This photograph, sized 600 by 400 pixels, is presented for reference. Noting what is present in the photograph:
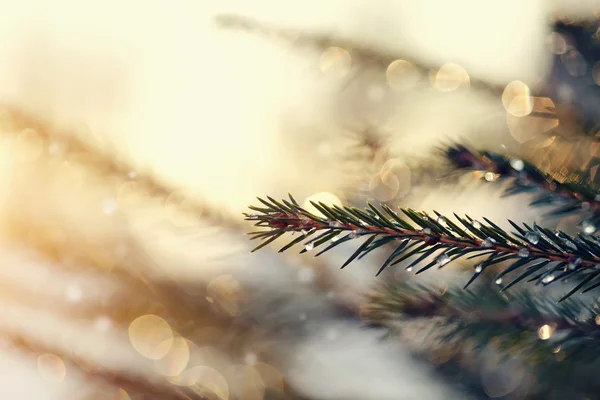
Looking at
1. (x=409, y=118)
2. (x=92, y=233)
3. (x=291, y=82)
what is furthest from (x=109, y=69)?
(x=409, y=118)

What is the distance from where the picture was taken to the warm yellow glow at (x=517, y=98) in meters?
0.42

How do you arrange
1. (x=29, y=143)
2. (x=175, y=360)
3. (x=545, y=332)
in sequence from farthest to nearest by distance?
(x=175, y=360), (x=29, y=143), (x=545, y=332)

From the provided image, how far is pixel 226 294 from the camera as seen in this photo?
0.45 m

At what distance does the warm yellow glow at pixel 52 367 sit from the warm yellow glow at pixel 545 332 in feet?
1.20

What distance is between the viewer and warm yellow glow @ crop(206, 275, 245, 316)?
44cm

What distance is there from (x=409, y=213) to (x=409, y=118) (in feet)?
1.44

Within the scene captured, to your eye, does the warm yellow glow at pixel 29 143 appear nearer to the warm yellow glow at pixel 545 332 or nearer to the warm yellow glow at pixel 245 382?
the warm yellow glow at pixel 245 382

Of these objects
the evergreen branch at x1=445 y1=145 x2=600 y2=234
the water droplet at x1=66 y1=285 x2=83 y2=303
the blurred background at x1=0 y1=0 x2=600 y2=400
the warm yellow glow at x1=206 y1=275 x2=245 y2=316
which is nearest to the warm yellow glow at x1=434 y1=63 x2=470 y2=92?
the blurred background at x1=0 y1=0 x2=600 y2=400

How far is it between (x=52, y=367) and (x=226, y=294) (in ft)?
0.55

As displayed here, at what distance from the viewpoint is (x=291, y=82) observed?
71 centimetres

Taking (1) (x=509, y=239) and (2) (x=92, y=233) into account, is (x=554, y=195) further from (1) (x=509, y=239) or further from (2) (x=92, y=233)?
(2) (x=92, y=233)

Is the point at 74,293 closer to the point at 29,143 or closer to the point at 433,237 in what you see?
the point at 29,143

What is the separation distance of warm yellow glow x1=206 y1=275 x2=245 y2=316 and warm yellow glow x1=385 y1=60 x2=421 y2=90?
10.6 inches

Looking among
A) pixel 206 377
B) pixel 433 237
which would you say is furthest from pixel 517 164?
pixel 206 377
